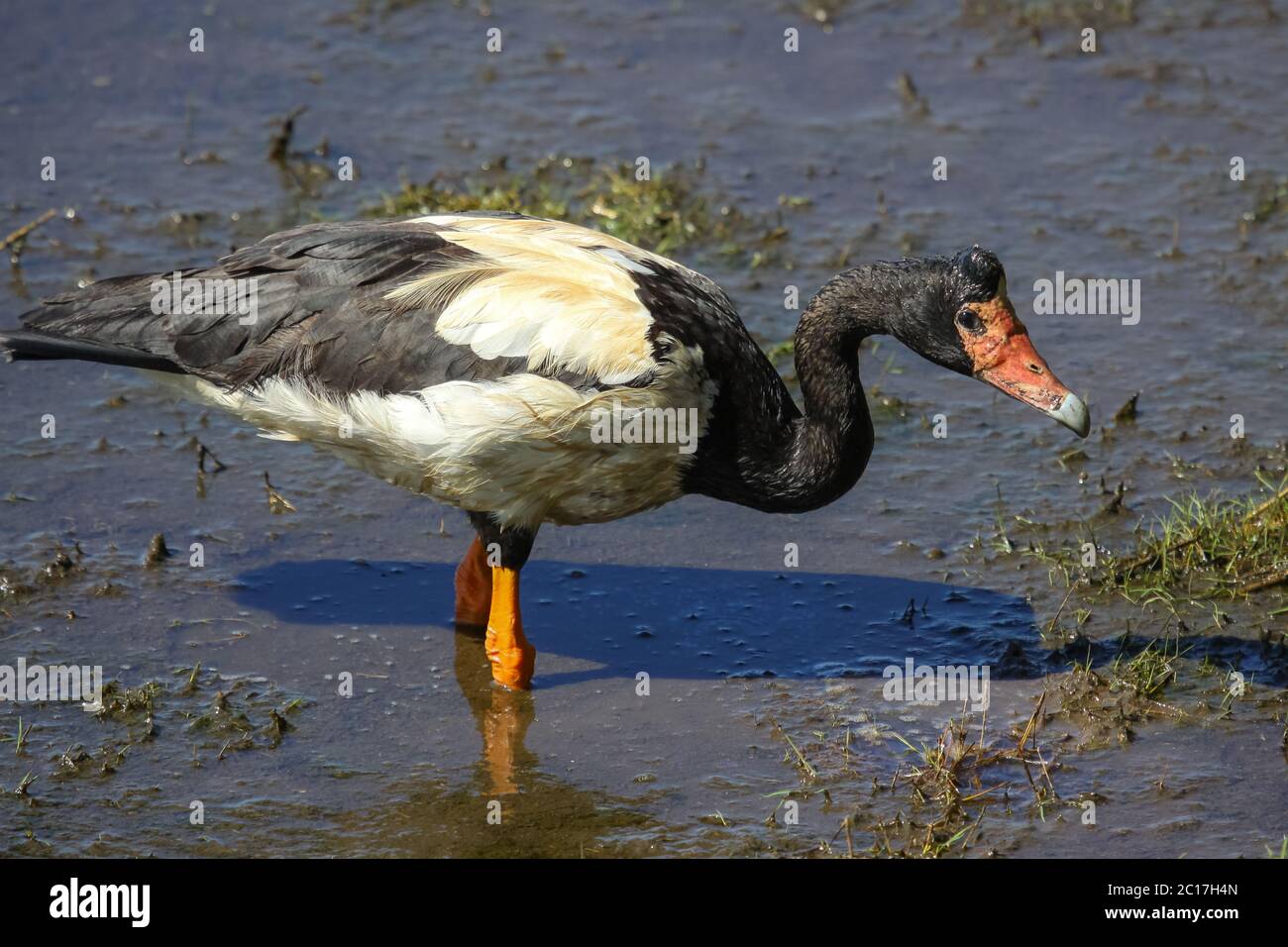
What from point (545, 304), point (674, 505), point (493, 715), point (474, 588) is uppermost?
point (545, 304)

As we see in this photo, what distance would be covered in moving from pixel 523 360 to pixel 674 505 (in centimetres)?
187

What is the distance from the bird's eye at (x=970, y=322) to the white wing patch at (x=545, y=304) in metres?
1.14

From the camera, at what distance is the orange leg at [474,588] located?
7.22 m

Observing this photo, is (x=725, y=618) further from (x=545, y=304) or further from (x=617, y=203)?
(x=617, y=203)

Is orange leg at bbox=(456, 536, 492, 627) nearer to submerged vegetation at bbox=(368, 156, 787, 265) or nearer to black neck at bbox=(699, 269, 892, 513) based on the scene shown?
black neck at bbox=(699, 269, 892, 513)

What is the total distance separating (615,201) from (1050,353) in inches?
100

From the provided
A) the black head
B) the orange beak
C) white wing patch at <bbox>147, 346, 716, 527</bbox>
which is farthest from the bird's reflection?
the orange beak

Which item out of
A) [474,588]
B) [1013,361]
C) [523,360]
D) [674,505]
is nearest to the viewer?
[523,360]

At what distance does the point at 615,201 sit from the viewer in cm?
995

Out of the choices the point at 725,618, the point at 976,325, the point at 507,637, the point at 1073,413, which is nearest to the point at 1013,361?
the point at 976,325

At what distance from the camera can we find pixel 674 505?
8.09 m

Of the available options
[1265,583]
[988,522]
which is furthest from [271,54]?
[1265,583]

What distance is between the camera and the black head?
6488 mm

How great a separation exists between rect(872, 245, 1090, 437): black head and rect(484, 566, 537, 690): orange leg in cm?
174
